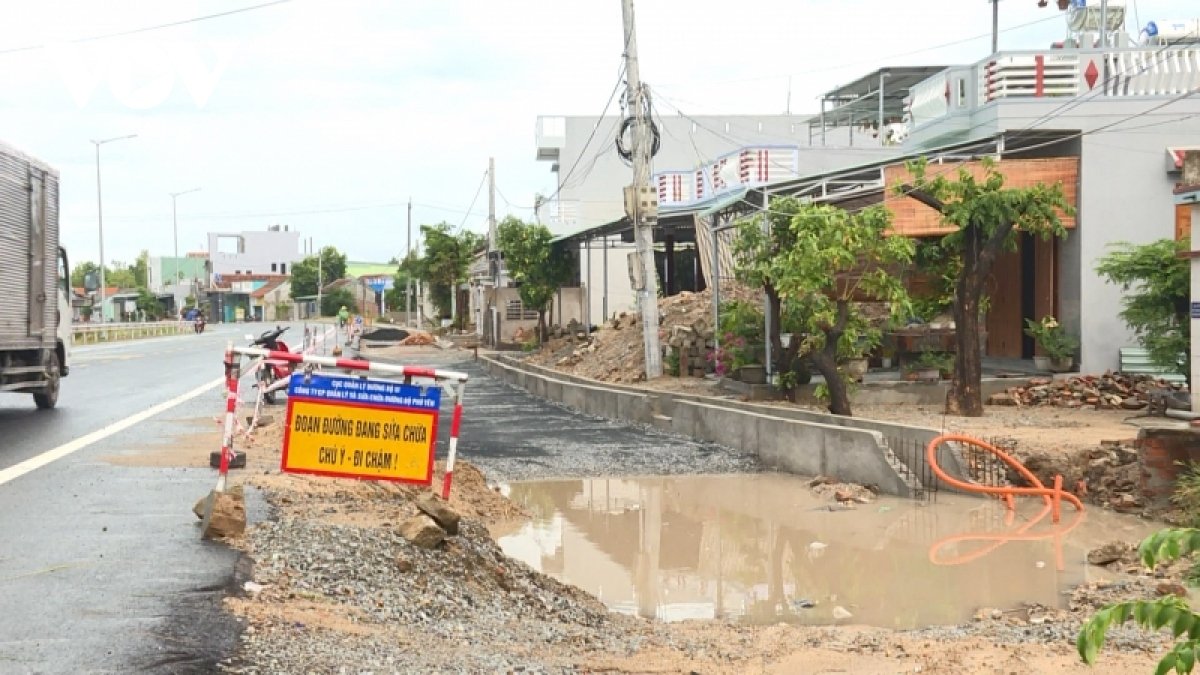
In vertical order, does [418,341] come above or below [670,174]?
below

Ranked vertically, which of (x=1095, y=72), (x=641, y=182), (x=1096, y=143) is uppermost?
(x=1095, y=72)

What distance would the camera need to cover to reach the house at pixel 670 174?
2869cm

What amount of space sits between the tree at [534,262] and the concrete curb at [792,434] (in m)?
17.7

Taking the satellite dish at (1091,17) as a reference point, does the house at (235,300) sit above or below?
below

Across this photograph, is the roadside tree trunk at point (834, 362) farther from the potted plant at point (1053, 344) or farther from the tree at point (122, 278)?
the tree at point (122, 278)

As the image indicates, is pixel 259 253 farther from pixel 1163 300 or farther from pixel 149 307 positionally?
pixel 1163 300

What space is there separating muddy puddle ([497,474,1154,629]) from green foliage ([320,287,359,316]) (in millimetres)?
105466

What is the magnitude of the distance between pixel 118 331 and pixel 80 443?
49.1 meters

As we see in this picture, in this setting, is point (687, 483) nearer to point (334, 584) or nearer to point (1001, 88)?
point (334, 584)

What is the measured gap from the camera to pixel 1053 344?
21.0 metres

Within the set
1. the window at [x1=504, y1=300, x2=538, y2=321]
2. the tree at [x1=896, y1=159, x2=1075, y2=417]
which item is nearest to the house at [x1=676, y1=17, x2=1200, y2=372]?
the tree at [x1=896, y1=159, x2=1075, y2=417]

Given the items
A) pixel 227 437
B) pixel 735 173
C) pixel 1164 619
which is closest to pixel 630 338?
pixel 735 173

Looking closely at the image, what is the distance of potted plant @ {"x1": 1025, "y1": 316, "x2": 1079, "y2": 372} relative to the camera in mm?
20891

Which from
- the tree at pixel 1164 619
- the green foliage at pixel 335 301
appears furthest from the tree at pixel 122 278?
the tree at pixel 1164 619
